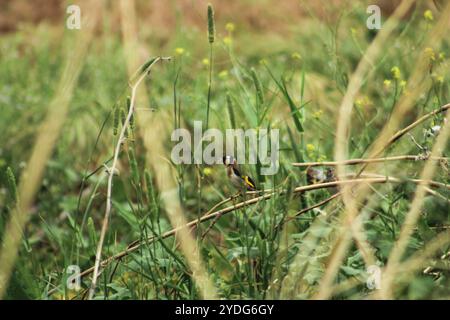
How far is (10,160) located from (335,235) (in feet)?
6.04

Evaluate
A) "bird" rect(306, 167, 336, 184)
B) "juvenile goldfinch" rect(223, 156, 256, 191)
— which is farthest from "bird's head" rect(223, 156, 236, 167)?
"bird" rect(306, 167, 336, 184)

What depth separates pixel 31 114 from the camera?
3307 millimetres

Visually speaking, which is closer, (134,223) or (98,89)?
(134,223)

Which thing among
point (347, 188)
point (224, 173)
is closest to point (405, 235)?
point (347, 188)

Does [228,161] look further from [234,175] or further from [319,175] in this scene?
[319,175]

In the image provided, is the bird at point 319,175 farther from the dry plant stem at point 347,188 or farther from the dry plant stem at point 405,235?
the dry plant stem at point 405,235

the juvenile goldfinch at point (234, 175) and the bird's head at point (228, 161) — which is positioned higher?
the bird's head at point (228, 161)

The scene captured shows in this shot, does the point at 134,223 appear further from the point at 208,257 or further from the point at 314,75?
the point at 314,75

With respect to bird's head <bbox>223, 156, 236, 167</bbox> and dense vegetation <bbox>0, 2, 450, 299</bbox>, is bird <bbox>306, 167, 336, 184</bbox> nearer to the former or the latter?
dense vegetation <bbox>0, 2, 450, 299</bbox>

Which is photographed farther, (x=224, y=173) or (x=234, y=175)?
(x=224, y=173)

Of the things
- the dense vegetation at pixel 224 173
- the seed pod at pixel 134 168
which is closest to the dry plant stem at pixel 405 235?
the dense vegetation at pixel 224 173

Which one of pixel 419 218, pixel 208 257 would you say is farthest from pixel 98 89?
pixel 419 218
